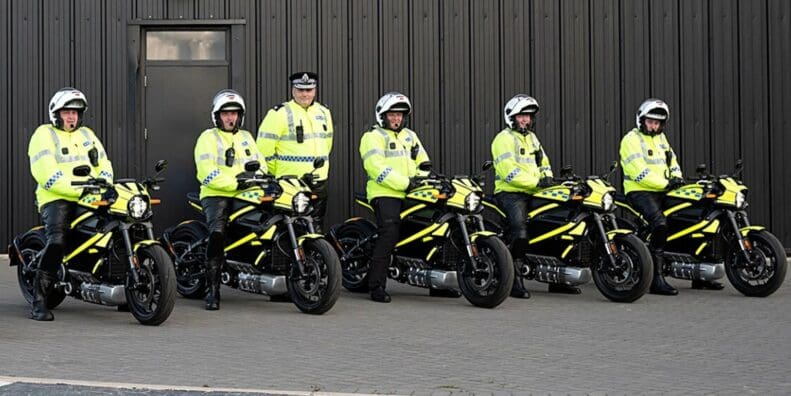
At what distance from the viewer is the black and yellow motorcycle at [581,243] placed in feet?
39.8

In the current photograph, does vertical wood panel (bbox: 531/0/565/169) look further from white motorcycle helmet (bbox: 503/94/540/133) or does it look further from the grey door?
the grey door

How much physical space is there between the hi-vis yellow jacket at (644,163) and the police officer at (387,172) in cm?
218

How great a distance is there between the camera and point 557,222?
42.5 feet

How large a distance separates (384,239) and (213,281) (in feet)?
5.45

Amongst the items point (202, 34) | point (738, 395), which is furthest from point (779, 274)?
point (202, 34)

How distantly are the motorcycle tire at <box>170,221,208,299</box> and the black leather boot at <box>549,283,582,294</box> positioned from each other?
3.51 metres

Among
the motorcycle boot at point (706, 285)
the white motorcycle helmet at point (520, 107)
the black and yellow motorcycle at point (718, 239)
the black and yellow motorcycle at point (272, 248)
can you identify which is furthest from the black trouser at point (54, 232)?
the motorcycle boot at point (706, 285)

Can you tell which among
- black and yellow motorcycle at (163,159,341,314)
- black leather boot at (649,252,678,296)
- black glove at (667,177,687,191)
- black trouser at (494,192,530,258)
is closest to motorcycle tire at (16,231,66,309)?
black and yellow motorcycle at (163,159,341,314)

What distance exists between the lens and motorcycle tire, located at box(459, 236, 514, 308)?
1160 centimetres

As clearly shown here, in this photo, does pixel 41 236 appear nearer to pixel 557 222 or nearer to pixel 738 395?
pixel 557 222

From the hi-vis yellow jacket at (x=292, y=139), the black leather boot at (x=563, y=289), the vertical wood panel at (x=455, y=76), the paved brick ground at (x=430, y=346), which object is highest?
the vertical wood panel at (x=455, y=76)

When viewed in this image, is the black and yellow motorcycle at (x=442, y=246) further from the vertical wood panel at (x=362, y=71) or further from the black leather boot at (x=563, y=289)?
the vertical wood panel at (x=362, y=71)

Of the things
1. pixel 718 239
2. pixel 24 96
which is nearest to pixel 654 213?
pixel 718 239

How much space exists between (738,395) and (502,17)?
9.92 metres
